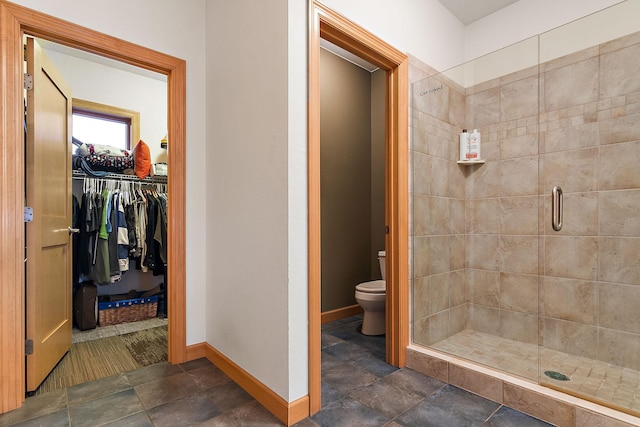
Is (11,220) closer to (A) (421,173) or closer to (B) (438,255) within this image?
(A) (421,173)

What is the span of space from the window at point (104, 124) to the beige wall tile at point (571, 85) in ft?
13.2

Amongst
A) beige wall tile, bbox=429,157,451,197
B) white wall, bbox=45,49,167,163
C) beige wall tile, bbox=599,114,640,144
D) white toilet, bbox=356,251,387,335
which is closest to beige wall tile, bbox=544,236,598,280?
beige wall tile, bbox=599,114,640,144

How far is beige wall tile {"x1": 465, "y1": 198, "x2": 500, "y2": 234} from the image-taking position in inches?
105

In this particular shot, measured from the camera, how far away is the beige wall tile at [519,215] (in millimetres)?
2458

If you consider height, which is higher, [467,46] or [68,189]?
[467,46]

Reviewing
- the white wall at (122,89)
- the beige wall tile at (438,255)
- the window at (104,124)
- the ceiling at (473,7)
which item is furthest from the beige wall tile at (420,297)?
the window at (104,124)

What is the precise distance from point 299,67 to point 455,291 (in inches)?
81.7

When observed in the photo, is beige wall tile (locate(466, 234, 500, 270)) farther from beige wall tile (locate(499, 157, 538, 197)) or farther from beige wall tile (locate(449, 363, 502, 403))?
beige wall tile (locate(449, 363, 502, 403))

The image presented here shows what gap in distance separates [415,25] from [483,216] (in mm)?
1573

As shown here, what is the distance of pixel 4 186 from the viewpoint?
1.64 metres

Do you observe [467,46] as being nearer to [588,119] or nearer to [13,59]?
[588,119]

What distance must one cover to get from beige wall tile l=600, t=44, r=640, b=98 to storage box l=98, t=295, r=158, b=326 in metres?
4.05

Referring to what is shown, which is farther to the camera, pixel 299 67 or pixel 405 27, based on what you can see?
pixel 405 27

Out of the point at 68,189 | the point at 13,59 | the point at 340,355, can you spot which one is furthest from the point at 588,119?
the point at 68,189
